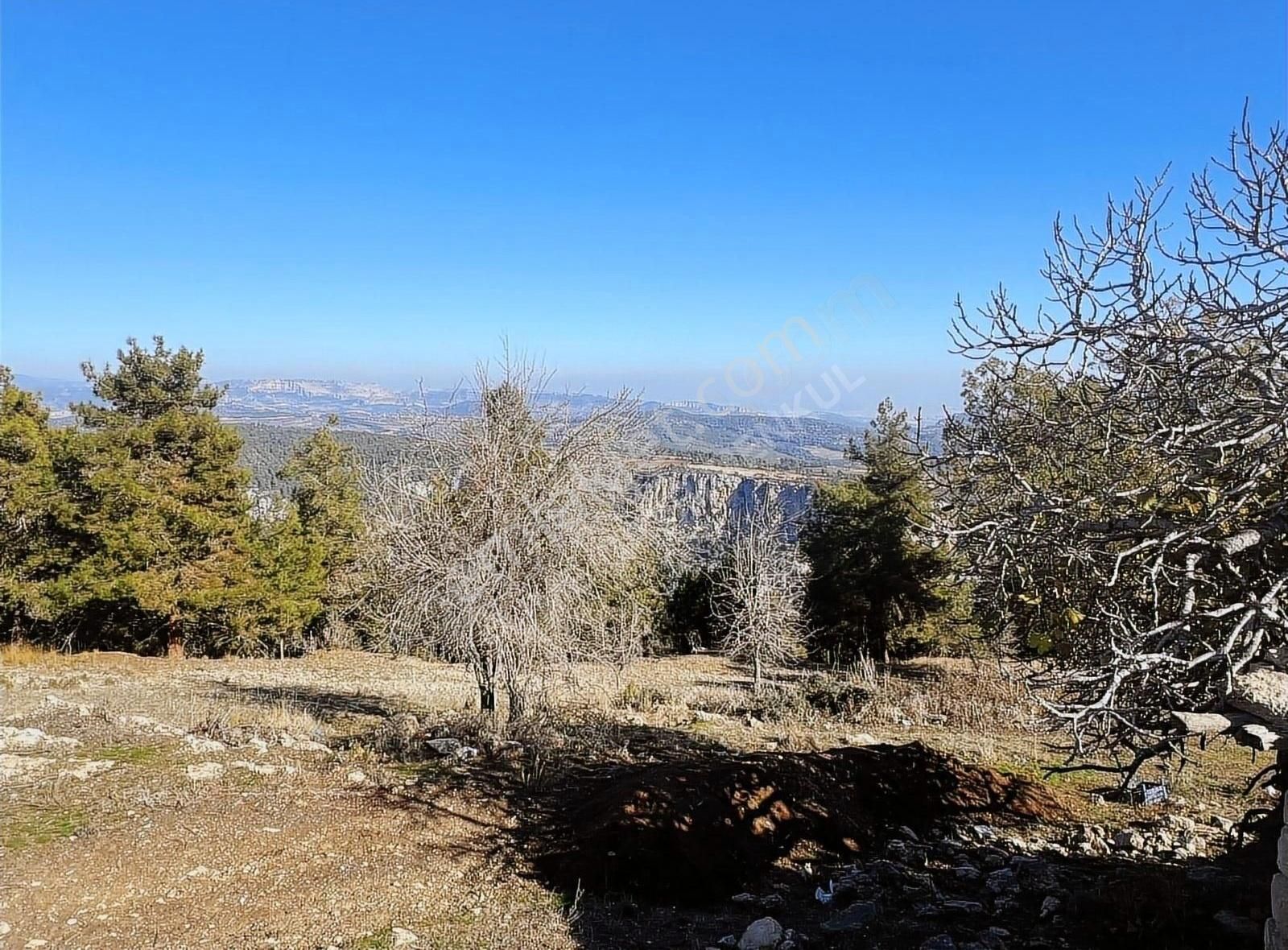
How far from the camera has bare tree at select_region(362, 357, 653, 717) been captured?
959cm

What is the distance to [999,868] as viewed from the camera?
661cm

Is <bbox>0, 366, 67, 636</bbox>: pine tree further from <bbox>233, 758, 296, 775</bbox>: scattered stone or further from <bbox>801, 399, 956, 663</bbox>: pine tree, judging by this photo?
<bbox>801, 399, 956, 663</bbox>: pine tree

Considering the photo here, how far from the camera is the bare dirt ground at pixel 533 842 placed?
516cm

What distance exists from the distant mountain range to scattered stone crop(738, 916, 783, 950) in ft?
58.7

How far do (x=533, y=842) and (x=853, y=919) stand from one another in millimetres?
2877

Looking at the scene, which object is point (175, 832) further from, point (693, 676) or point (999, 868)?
point (693, 676)

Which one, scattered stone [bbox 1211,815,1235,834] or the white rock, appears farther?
the white rock

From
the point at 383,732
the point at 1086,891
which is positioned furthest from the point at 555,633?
the point at 1086,891

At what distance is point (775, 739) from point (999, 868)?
538cm

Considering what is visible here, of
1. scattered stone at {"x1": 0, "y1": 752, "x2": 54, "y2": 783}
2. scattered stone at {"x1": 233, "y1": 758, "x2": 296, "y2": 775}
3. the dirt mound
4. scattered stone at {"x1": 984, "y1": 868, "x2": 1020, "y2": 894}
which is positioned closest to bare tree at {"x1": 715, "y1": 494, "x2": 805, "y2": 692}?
the dirt mound

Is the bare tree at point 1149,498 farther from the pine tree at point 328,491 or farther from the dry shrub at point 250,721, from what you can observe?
the pine tree at point 328,491

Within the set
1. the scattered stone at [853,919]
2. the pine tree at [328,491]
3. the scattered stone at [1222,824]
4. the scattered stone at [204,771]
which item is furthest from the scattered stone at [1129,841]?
the pine tree at [328,491]

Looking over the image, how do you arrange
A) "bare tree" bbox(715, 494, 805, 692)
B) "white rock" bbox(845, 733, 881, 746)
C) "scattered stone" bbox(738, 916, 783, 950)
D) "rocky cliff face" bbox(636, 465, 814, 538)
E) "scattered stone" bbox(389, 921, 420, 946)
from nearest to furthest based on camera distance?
"scattered stone" bbox(389, 921, 420, 946) → "scattered stone" bbox(738, 916, 783, 950) → "rocky cliff face" bbox(636, 465, 814, 538) → "white rock" bbox(845, 733, 881, 746) → "bare tree" bbox(715, 494, 805, 692)

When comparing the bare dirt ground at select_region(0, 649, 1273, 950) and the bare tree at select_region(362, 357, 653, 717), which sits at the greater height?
the bare tree at select_region(362, 357, 653, 717)
